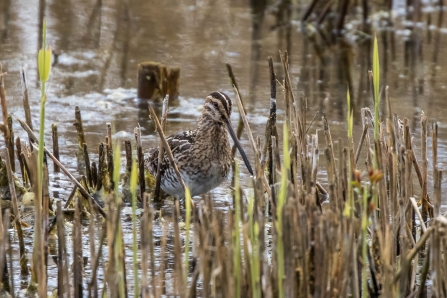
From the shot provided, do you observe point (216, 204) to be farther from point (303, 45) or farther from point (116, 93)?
point (303, 45)

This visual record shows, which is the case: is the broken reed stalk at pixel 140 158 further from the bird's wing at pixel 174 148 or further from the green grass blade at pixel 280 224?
the green grass blade at pixel 280 224

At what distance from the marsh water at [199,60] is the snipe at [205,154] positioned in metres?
0.24

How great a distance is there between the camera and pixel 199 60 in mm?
9219

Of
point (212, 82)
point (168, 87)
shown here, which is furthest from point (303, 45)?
point (168, 87)

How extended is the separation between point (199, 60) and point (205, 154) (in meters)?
3.95

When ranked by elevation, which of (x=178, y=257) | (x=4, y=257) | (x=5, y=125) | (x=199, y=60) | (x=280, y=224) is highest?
A: (x=199, y=60)

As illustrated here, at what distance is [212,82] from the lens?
8.38 metres

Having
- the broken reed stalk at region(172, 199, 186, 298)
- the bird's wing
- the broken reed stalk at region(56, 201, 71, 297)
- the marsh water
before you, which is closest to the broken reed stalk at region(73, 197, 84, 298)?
the broken reed stalk at region(56, 201, 71, 297)

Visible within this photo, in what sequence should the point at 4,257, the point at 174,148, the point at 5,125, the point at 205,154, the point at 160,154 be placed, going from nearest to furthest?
the point at 4,257
the point at 5,125
the point at 160,154
the point at 205,154
the point at 174,148

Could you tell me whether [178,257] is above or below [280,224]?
below

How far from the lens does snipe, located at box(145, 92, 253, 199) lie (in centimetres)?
536

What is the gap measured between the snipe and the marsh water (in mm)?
244

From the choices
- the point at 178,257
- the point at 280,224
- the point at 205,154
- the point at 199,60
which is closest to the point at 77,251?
the point at 178,257

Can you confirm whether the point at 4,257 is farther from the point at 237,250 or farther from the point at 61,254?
the point at 237,250
